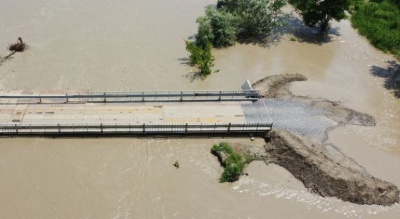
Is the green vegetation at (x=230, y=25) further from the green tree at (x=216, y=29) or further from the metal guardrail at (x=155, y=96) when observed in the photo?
the metal guardrail at (x=155, y=96)

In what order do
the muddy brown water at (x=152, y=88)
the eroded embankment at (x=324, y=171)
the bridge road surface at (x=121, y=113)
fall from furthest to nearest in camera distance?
the bridge road surface at (x=121, y=113)
the eroded embankment at (x=324, y=171)
the muddy brown water at (x=152, y=88)

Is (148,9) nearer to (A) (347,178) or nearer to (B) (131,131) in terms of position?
(B) (131,131)

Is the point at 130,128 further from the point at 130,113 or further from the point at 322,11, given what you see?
the point at 322,11

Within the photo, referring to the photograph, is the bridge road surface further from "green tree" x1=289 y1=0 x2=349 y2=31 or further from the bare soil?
"green tree" x1=289 y1=0 x2=349 y2=31

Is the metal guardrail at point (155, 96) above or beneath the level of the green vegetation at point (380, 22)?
beneath

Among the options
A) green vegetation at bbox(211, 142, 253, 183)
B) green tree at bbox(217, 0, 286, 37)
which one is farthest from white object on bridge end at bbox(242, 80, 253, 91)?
green tree at bbox(217, 0, 286, 37)

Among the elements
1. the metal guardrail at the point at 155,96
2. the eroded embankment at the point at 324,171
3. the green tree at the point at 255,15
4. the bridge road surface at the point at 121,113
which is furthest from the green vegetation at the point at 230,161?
the green tree at the point at 255,15

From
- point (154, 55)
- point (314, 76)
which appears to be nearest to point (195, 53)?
point (154, 55)
